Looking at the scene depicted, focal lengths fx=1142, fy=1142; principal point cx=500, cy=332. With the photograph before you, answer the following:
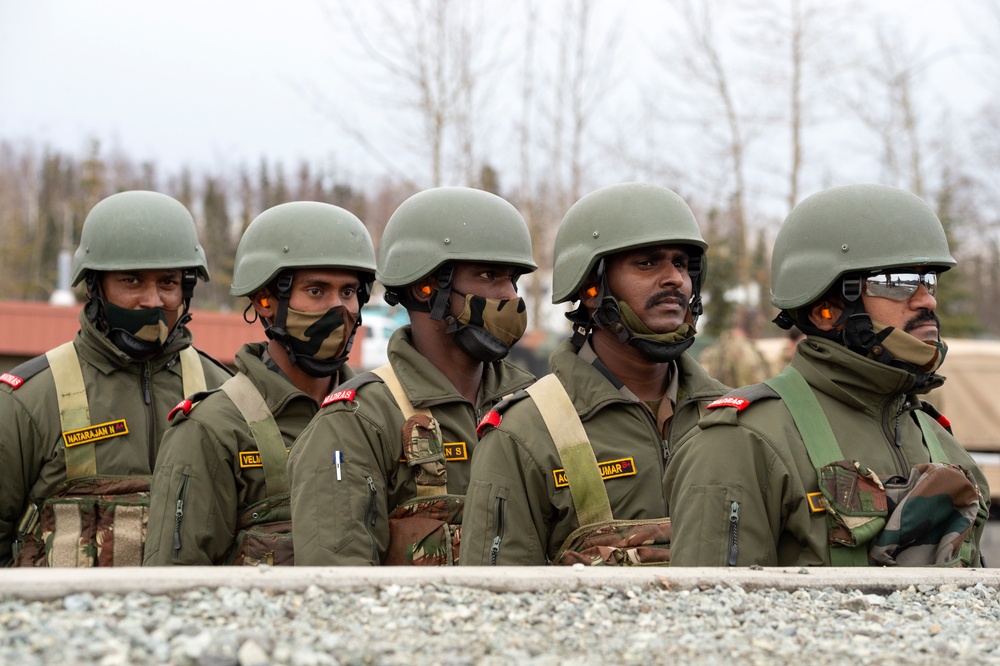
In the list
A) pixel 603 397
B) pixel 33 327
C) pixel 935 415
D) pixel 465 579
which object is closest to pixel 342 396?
pixel 603 397

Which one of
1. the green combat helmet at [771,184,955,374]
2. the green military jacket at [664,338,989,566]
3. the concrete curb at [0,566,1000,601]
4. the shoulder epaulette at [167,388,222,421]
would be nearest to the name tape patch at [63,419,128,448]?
the shoulder epaulette at [167,388,222,421]

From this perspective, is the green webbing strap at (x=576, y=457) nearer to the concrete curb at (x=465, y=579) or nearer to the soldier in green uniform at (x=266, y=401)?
the concrete curb at (x=465, y=579)

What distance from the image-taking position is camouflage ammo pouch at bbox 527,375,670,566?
4.25 meters

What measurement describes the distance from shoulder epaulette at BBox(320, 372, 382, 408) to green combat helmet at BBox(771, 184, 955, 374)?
1.75m

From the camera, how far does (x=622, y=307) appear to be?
484 centimetres

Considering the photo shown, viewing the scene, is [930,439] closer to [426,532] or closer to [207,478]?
[426,532]

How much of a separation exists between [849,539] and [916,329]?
0.88 meters

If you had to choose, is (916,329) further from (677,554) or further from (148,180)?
(148,180)

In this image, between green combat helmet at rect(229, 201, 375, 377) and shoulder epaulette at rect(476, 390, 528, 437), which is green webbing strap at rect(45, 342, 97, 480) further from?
shoulder epaulette at rect(476, 390, 528, 437)

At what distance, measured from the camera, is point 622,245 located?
491 cm

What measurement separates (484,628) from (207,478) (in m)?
2.51

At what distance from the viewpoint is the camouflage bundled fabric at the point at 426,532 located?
465 centimetres

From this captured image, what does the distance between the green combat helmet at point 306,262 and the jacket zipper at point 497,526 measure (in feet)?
5.13

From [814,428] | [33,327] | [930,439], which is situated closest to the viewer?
[814,428]
